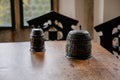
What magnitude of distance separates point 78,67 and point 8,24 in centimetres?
242

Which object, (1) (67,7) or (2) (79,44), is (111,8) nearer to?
(1) (67,7)

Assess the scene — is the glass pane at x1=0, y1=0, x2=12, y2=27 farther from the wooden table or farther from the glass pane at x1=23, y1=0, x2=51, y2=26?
the wooden table

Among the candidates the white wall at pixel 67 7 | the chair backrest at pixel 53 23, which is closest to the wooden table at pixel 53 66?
the chair backrest at pixel 53 23

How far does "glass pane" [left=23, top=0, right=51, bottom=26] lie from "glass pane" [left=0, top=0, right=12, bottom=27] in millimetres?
231

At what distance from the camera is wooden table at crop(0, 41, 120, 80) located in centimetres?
134

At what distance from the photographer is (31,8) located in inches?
148

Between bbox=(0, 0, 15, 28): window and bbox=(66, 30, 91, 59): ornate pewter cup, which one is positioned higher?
bbox=(0, 0, 15, 28): window

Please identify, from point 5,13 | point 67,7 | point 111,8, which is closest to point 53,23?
point 111,8

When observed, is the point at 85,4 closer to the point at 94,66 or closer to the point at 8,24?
the point at 8,24

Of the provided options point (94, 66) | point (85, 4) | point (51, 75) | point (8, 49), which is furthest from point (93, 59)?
point (85, 4)

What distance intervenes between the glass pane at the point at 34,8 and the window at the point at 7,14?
188 mm

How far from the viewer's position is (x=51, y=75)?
1358mm

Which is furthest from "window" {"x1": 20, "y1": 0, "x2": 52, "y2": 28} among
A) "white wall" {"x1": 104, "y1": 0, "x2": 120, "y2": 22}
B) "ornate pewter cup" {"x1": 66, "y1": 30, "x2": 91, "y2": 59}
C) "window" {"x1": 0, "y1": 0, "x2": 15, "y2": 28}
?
"ornate pewter cup" {"x1": 66, "y1": 30, "x2": 91, "y2": 59}

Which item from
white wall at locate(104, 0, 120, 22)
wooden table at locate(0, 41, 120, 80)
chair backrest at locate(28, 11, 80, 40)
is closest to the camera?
wooden table at locate(0, 41, 120, 80)
